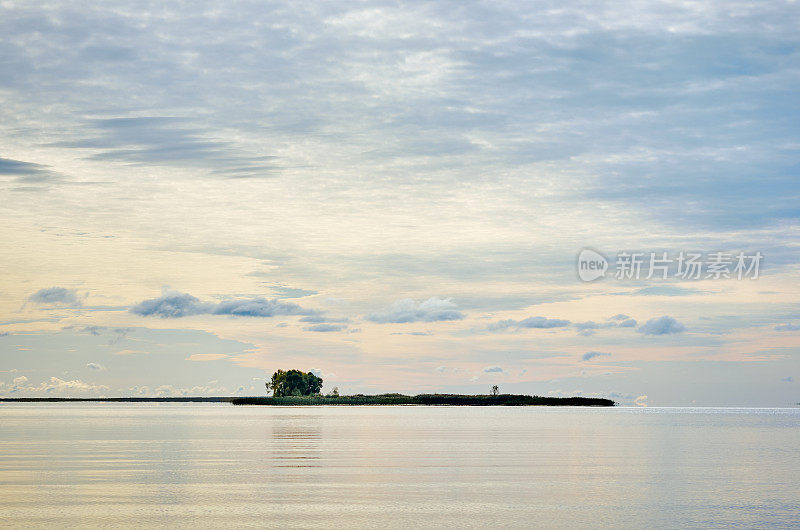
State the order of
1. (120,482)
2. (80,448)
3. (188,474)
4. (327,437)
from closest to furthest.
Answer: (120,482) → (188,474) → (80,448) → (327,437)

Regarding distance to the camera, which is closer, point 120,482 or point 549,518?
point 549,518

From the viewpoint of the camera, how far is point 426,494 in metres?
37.0

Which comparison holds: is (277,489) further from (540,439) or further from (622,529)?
(540,439)

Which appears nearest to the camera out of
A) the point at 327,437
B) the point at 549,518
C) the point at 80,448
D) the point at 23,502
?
the point at 549,518

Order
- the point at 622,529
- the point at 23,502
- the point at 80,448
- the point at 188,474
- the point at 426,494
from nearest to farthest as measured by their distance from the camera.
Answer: the point at 622,529 → the point at 23,502 → the point at 426,494 → the point at 188,474 → the point at 80,448

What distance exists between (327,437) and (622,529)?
57458mm

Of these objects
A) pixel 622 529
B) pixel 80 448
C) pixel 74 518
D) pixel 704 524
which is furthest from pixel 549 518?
pixel 80 448

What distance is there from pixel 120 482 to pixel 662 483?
2616cm

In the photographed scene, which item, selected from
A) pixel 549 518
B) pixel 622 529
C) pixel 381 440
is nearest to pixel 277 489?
pixel 549 518

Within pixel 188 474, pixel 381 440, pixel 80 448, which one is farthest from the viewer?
pixel 381 440

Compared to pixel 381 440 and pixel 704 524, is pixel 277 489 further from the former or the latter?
pixel 381 440

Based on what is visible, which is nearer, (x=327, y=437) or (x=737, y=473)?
(x=737, y=473)

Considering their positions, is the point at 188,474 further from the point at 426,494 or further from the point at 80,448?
the point at 80,448

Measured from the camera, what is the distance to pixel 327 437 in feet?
276
